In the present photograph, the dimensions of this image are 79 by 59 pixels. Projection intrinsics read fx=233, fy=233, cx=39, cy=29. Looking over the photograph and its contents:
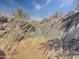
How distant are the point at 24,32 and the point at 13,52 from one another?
1.78 meters

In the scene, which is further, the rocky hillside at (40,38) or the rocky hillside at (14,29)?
the rocky hillside at (14,29)

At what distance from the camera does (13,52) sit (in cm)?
1155

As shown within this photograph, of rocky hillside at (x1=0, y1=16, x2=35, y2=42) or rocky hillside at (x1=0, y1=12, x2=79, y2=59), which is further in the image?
rocky hillside at (x1=0, y1=16, x2=35, y2=42)

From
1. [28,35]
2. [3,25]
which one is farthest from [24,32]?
[3,25]

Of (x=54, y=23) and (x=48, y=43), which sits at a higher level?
(x=54, y=23)

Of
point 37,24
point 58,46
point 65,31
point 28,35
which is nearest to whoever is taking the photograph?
point 58,46

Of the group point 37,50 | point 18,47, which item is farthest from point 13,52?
point 37,50

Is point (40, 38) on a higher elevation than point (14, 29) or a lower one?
lower

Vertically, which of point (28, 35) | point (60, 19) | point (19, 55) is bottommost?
point (19, 55)

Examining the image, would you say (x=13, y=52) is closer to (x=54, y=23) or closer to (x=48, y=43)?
(x=48, y=43)

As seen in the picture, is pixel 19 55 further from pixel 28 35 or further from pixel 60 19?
pixel 60 19

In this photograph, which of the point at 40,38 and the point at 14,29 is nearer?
the point at 40,38

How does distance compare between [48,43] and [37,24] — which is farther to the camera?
[37,24]

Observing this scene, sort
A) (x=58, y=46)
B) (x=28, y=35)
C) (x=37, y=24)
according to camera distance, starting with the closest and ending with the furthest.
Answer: (x=58, y=46) → (x=28, y=35) → (x=37, y=24)
